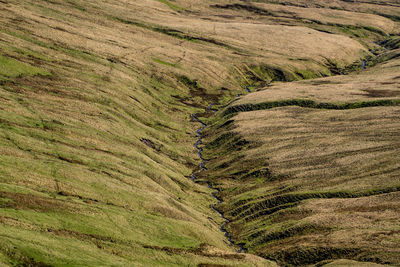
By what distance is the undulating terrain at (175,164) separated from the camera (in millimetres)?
68062

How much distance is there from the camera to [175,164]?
11819cm

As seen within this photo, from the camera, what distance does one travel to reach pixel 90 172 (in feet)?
278

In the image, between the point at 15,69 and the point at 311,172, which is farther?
the point at 15,69

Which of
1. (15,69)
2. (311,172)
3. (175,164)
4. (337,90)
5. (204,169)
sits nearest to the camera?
(311,172)

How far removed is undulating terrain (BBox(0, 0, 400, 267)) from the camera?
68062 millimetres

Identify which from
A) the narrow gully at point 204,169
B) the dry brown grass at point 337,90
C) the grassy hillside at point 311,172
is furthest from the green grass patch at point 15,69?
the dry brown grass at point 337,90

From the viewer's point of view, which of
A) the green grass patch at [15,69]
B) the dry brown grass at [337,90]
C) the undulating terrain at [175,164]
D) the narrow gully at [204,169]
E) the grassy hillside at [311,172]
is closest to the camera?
the undulating terrain at [175,164]

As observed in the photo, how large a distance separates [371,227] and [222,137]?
6342 centimetres

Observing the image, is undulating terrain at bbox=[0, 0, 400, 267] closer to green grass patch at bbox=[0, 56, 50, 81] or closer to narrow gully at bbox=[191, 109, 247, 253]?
narrow gully at bbox=[191, 109, 247, 253]

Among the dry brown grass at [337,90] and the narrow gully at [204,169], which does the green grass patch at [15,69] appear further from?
the dry brown grass at [337,90]

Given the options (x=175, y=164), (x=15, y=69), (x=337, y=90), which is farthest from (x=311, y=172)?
(x=15, y=69)

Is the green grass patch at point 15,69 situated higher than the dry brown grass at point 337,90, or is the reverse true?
the dry brown grass at point 337,90

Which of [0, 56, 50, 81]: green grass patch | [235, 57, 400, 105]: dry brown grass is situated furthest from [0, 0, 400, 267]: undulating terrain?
[235, 57, 400, 105]: dry brown grass

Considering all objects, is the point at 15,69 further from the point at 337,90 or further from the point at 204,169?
the point at 337,90
